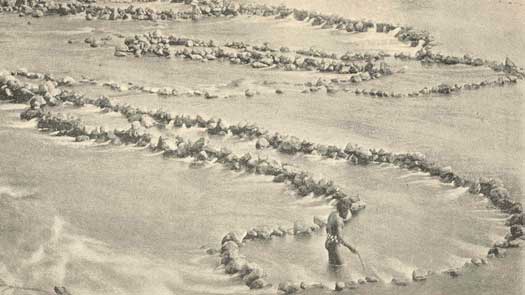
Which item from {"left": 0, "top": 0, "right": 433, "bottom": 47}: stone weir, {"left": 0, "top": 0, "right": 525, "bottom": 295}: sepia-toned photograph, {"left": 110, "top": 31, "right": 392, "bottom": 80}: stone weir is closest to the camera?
{"left": 0, "top": 0, "right": 525, "bottom": 295}: sepia-toned photograph

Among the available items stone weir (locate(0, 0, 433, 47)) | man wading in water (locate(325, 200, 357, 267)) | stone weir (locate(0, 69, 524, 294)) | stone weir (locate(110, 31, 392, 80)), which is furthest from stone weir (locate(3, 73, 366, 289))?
stone weir (locate(0, 0, 433, 47))

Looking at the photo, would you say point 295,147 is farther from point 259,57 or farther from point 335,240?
point 259,57

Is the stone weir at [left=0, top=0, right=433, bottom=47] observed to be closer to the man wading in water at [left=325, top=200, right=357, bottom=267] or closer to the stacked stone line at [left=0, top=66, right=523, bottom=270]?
the stacked stone line at [left=0, top=66, right=523, bottom=270]

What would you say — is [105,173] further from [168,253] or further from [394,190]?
[394,190]

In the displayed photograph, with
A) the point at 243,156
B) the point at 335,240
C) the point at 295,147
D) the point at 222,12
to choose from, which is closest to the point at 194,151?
the point at 243,156

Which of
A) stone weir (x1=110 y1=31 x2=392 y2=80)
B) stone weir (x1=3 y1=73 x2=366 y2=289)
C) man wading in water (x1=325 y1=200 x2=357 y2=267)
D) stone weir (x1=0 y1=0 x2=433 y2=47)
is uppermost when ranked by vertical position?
stone weir (x1=0 y1=0 x2=433 y2=47)

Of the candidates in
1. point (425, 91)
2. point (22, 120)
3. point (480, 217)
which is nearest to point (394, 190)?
point (480, 217)

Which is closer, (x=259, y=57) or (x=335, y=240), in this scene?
(x=335, y=240)

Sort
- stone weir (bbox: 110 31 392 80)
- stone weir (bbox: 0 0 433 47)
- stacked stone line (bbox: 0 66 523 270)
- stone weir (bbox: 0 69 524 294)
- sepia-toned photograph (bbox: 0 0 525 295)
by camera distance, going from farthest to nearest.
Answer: stone weir (bbox: 0 0 433 47), stone weir (bbox: 110 31 392 80), stacked stone line (bbox: 0 66 523 270), stone weir (bbox: 0 69 524 294), sepia-toned photograph (bbox: 0 0 525 295)
